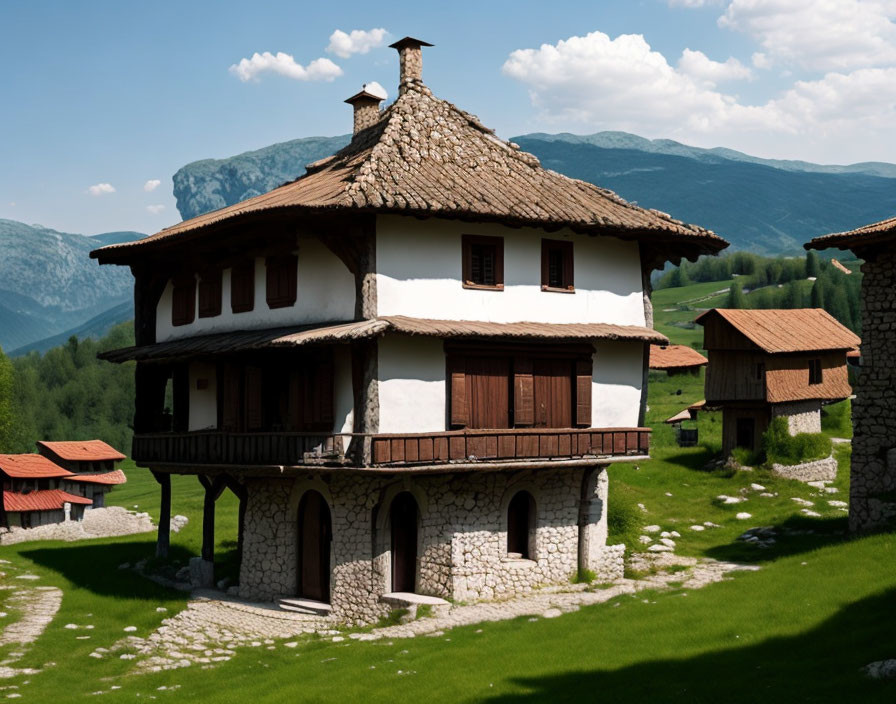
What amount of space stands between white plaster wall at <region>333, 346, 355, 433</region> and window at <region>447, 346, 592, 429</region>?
2682 mm

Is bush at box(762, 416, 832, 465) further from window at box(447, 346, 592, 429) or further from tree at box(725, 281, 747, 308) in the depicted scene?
tree at box(725, 281, 747, 308)

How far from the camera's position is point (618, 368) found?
110 feet

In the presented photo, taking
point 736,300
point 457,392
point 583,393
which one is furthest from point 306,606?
point 736,300

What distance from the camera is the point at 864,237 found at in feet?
102

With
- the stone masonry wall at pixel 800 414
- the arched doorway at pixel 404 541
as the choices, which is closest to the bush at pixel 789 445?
the stone masonry wall at pixel 800 414

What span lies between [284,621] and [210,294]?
35.6ft

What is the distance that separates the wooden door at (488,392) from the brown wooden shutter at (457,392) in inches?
8.9

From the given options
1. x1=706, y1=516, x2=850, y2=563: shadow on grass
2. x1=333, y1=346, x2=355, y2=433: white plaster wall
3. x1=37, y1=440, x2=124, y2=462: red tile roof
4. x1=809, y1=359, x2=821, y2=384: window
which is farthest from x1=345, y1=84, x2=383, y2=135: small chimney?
x1=37, y1=440, x2=124, y2=462: red tile roof

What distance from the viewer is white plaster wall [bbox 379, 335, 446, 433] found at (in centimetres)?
2900

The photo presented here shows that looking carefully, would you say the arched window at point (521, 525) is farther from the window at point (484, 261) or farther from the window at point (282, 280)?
the window at point (282, 280)

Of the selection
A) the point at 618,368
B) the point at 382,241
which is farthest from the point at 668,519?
the point at 382,241

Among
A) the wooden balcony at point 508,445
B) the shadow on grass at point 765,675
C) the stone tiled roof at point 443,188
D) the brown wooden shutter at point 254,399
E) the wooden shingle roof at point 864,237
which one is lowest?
the shadow on grass at point 765,675

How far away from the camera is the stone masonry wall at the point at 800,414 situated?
54.2 meters

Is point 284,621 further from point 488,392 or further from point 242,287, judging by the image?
point 242,287
